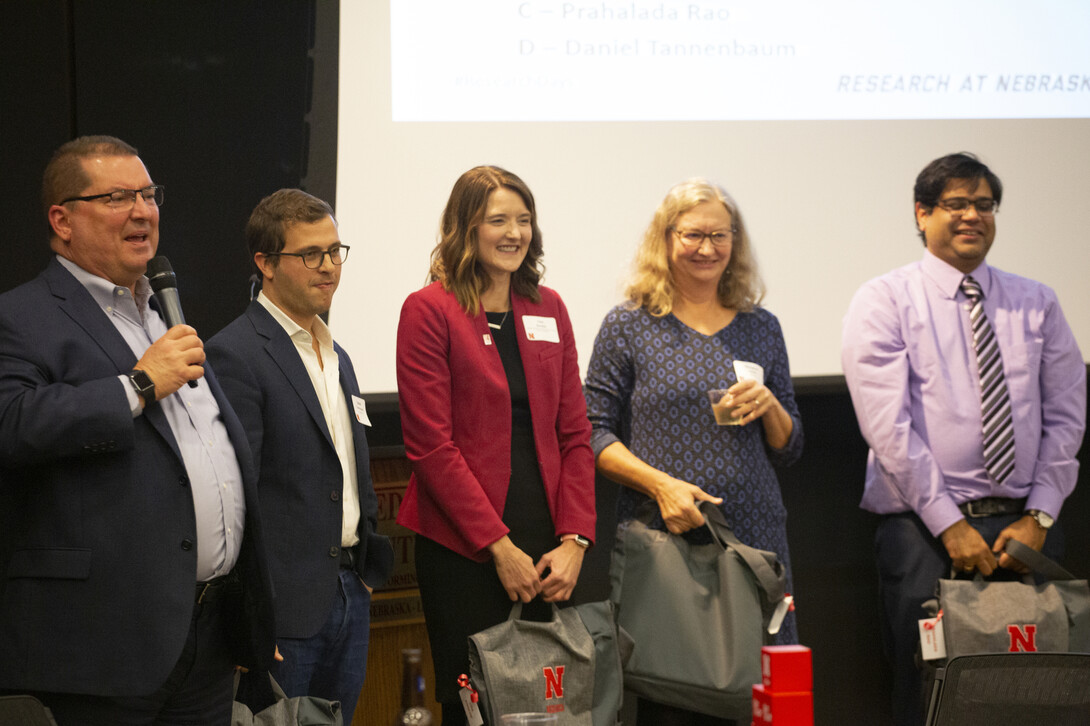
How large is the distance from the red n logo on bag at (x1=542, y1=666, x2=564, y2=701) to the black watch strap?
39.8 inches

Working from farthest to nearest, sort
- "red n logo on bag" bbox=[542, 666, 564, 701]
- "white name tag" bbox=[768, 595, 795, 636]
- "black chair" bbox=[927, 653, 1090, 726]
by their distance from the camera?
"white name tag" bbox=[768, 595, 795, 636]
"red n logo on bag" bbox=[542, 666, 564, 701]
"black chair" bbox=[927, 653, 1090, 726]

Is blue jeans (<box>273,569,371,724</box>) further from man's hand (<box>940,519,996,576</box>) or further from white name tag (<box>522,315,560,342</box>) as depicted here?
man's hand (<box>940,519,996,576</box>)

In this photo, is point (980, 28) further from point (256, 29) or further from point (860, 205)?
point (256, 29)

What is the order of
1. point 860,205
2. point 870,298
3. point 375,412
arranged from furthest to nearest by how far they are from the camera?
point 860,205 → point 375,412 → point 870,298

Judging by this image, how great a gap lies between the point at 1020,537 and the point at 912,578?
0.32 meters

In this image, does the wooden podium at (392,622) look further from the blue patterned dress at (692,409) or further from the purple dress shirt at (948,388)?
the purple dress shirt at (948,388)

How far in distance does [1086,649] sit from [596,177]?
6.58ft

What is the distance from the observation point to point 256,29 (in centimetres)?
325

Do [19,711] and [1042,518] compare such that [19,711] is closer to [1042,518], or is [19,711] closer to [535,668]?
[535,668]

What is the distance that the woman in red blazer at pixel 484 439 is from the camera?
220 cm

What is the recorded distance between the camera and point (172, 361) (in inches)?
65.2

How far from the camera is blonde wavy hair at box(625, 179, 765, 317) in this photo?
8.91 feet

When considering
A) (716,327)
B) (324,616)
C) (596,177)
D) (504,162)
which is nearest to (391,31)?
(504,162)

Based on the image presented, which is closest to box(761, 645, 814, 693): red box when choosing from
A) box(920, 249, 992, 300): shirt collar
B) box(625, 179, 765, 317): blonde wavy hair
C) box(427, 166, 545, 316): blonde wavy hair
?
box(427, 166, 545, 316): blonde wavy hair
